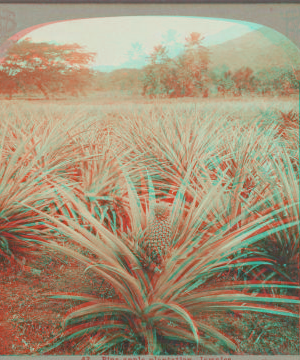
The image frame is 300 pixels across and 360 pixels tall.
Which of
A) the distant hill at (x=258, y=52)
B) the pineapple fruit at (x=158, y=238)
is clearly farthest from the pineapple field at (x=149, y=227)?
the distant hill at (x=258, y=52)

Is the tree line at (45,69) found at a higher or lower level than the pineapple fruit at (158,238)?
higher

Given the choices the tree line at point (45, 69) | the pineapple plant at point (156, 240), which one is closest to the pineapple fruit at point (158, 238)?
the pineapple plant at point (156, 240)

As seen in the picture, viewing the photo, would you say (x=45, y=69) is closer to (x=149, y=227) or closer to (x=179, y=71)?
(x=179, y=71)

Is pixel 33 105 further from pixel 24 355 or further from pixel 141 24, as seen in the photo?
pixel 24 355

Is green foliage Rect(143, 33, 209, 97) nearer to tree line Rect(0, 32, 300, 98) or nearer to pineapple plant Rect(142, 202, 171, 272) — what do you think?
tree line Rect(0, 32, 300, 98)

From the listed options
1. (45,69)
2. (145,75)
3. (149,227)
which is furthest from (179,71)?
(149,227)

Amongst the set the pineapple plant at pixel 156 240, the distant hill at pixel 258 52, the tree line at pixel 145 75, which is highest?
the distant hill at pixel 258 52

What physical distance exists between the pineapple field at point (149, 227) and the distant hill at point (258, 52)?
19 cm

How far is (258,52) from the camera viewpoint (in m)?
1.50

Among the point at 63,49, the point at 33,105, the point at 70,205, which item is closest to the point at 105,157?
the point at 70,205

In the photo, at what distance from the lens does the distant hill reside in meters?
1.49

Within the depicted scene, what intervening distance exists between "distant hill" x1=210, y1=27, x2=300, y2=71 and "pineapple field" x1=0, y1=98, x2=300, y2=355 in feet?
0.62

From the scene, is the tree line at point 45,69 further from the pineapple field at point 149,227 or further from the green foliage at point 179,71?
the green foliage at point 179,71

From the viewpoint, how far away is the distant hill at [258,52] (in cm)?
149
